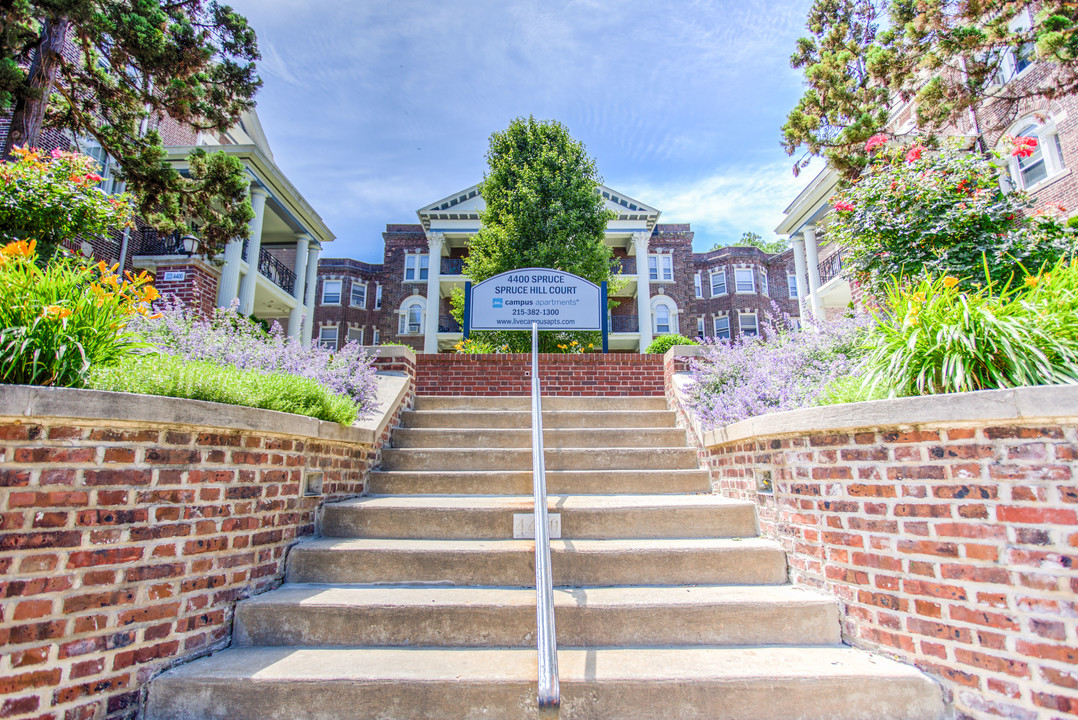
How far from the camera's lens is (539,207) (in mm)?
11594

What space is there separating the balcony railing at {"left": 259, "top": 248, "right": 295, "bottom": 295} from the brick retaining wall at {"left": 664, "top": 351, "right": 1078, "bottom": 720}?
14781 millimetres

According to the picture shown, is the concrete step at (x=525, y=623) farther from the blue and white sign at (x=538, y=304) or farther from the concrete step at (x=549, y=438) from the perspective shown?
the blue and white sign at (x=538, y=304)

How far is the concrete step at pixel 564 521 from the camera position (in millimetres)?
3121

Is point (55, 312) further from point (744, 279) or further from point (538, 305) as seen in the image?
point (744, 279)

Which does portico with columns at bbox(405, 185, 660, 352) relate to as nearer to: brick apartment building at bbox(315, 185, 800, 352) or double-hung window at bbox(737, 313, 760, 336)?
brick apartment building at bbox(315, 185, 800, 352)

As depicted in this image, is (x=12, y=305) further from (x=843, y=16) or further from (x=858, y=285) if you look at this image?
(x=843, y=16)

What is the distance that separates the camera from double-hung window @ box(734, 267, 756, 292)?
916 inches

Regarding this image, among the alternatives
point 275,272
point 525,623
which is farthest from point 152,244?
point 525,623

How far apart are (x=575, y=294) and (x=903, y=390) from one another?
416 cm

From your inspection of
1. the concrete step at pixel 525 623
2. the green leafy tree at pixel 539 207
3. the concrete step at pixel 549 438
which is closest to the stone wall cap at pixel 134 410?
the concrete step at pixel 525 623

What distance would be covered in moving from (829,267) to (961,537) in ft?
51.5

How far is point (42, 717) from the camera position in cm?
177

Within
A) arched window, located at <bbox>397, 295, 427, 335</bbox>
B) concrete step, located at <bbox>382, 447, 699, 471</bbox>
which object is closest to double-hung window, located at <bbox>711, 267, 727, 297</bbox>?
arched window, located at <bbox>397, 295, 427, 335</bbox>

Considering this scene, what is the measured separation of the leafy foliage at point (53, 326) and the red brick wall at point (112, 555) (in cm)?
32
